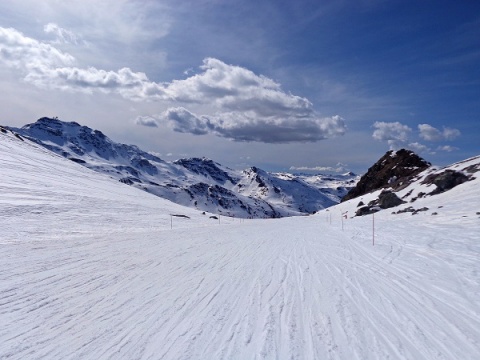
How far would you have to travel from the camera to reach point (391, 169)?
10181cm

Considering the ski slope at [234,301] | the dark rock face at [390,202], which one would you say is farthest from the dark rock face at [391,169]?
the ski slope at [234,301]

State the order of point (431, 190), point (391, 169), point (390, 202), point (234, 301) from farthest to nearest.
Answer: point (391, 169), point (390, 202), point (431, 190), point (234, 301)

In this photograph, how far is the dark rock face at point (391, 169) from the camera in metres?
94.3

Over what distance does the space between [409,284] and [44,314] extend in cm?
982

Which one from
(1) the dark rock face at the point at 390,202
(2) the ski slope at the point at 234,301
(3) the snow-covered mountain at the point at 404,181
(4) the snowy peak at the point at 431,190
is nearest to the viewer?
(2) the ski slope at the point at 234,301

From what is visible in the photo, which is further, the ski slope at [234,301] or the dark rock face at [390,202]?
the dark rock face at [390,202]

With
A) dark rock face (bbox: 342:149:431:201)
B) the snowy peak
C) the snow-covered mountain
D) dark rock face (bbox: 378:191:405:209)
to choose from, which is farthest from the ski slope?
dark rock face (bbox: 342:149:431:201)

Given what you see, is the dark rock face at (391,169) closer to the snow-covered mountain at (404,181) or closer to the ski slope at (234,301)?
the snow-covered mountain at (404,181)

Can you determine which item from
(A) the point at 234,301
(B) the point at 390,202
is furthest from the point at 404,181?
(A) the point at 234,301

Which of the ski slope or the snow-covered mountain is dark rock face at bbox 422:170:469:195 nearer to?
the snow-covered mountain

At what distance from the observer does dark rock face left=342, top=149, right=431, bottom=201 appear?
94312 mm

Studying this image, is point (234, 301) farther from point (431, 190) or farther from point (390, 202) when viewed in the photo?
point (431, 190)

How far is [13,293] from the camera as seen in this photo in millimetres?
8578

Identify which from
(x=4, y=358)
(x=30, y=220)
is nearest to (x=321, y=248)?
(x=4, y=358)
